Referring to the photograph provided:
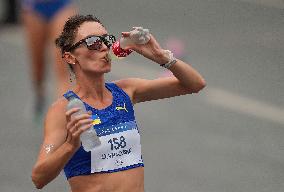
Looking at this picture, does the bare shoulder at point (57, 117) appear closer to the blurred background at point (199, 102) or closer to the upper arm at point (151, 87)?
the upper arm at point (151, 87)

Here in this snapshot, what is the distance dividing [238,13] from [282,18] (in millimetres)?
812

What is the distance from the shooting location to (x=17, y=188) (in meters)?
11.0

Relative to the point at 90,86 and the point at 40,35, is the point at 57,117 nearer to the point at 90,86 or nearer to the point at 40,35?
the point at 90,86

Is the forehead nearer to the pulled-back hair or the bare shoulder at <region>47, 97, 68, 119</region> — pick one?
the pulled-back hair

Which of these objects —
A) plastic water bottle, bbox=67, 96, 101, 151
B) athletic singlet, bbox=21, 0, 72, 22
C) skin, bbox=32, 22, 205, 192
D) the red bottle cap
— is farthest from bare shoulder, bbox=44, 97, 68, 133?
athletic singlet, bbox=21, 0, 72, 22

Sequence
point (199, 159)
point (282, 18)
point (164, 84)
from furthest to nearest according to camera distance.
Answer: point (282, 18)
point (199, 159)
point (164, 84)

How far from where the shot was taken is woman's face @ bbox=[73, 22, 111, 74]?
6.94 m

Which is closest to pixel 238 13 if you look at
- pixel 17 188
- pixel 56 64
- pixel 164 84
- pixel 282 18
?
pixel 282 18

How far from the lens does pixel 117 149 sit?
23.0 ft

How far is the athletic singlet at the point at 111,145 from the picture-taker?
22.7ft

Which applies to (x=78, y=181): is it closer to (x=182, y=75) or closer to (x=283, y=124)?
(x=182, y=75)

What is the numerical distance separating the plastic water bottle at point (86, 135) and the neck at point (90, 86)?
273 mm

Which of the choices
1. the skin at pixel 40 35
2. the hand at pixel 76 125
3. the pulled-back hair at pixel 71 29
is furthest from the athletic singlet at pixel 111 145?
the skin at pixel 40 35

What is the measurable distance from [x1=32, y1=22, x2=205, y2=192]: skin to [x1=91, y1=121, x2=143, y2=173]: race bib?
0.05 metres
